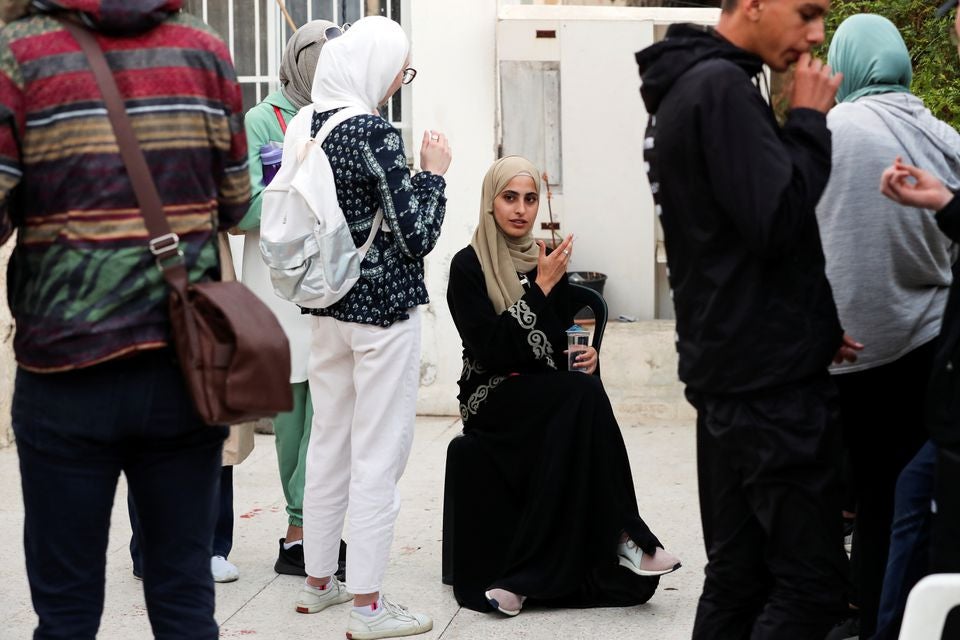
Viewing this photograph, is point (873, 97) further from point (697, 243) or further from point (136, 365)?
point (136, 365)

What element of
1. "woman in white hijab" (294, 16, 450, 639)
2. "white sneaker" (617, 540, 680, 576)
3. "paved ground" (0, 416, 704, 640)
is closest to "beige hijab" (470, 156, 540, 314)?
"woman in white hijab" (294, 16, 450, 639)

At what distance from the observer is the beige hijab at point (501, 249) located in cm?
453

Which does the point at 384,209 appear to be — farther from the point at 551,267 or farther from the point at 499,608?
the point at 499,608

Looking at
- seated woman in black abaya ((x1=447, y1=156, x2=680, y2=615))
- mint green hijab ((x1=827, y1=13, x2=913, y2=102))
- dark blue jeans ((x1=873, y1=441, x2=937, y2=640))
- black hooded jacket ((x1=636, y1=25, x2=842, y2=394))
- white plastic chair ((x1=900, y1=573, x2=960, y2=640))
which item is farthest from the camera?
seated woman in black abaya ((x1=447, y1=156, x2=680, y2=615))

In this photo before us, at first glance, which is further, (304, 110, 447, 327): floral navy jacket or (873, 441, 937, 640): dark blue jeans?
(304, 110, 447, 327): floral navy jacket

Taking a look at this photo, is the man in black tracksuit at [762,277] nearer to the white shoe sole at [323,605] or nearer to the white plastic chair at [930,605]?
the white plastic chair at [930,605]

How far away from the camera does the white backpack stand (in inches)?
156

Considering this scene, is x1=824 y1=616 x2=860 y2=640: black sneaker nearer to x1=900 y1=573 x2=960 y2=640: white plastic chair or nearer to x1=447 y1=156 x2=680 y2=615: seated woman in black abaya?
x1=447 y1=156 x2=680 y2=615: seated woman in black abaya

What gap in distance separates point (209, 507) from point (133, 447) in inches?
8.1

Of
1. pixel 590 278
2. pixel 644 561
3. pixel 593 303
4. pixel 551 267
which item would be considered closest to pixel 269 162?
pixel 551 267

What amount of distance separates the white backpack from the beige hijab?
63 centimetres

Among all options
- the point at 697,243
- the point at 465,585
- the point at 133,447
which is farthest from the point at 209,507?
the point at 465,585

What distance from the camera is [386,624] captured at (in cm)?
414

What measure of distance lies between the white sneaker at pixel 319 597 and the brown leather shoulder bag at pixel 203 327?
6.40 ft
